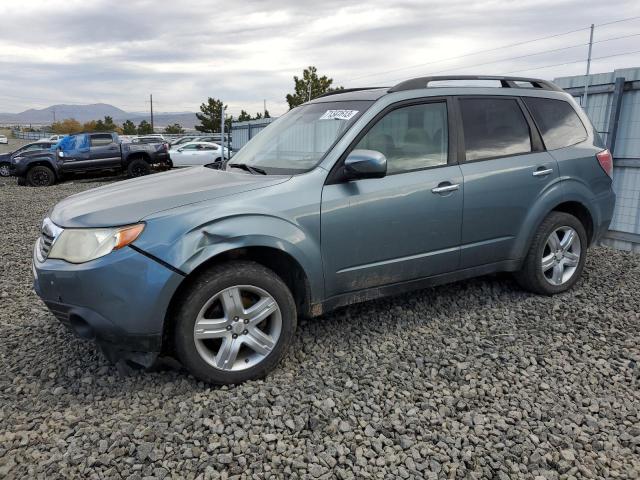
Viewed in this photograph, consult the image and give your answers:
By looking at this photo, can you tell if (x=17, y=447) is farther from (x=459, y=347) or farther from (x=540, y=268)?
(x=540, y=268)

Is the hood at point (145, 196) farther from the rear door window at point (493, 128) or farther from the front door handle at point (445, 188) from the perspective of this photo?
the rear door window at point (493, 128)

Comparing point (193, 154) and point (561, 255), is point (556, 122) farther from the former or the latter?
point (193, 154)

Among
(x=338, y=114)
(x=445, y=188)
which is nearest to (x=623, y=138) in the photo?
(x=445, y=188)

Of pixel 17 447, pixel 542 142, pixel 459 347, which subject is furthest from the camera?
pixel 542 142

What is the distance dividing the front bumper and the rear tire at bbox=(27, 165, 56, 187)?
1562 cm

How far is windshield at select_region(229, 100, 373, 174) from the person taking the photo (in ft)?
11.3

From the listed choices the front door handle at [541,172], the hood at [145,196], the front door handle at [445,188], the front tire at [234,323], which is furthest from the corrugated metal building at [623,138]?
the hood at [145,196]

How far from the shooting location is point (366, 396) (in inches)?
116

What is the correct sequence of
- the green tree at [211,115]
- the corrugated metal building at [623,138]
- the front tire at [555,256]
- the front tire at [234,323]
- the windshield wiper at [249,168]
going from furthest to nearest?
1. the green tree at [211,115]
2. the corrugated metal building at [623,138]
3. the front tire at [555,256]
4. the windshield wiper at [249,168]
5. the front tire at [234,323]

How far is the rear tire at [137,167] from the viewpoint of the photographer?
58.2 feet

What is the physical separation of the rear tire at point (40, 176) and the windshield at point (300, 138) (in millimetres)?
14776

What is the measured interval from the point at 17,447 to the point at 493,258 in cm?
334

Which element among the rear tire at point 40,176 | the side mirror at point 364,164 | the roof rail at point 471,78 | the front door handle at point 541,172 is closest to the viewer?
the side mirror at point 364,164

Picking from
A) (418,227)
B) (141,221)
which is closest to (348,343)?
(418,227)
